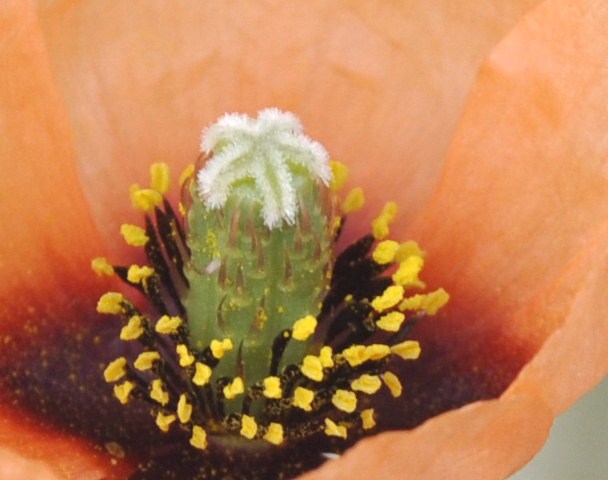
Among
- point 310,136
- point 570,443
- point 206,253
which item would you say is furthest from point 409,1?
point 570,443

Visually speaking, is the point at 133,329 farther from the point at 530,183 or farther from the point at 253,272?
the point at 530,183

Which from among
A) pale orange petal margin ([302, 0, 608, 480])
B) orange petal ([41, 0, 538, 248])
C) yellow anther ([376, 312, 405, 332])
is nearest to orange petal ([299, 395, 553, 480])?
pale orange petal margin ([302, 0, 608, 480])

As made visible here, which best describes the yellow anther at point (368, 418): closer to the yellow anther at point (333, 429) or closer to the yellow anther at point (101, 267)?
the yellow anther at point (333, 429)

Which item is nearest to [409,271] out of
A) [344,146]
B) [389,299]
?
[389,299]

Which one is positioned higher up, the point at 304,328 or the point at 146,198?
the point at 146,198

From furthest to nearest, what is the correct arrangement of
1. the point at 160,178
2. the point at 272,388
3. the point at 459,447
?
the point at 160,178 → the point at 272,388 → the point at 459,447

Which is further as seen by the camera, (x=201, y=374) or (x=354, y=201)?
(x=354, y=201)

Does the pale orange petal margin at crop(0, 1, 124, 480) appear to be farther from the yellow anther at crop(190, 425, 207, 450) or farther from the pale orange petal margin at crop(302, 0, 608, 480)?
the pale orange petal margin at crop(302, 0, 608, 480)
